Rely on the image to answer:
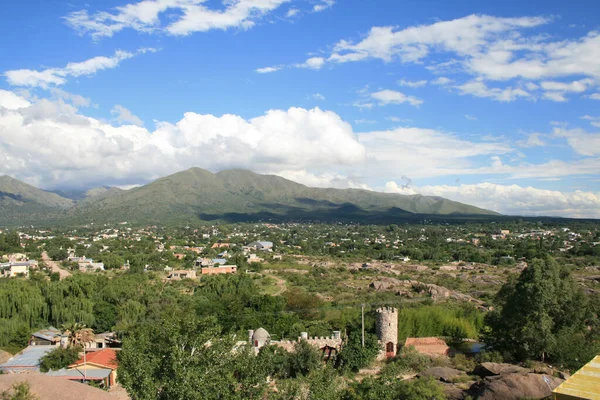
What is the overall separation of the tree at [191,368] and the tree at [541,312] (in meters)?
13.9

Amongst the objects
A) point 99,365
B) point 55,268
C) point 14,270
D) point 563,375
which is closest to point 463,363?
point 563,375

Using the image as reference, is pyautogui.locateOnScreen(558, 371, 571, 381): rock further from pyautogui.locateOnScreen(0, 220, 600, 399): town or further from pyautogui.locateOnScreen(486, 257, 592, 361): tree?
pyautogui.locateOnScreen(486, 257, 592, 361): tree

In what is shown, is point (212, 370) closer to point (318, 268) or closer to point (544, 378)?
point (544, 378)

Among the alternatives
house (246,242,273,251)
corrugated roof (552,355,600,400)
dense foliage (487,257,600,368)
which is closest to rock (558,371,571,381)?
dense foliage (487,257,600,368)

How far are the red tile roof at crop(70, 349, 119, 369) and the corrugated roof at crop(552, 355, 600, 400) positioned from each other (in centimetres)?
2104

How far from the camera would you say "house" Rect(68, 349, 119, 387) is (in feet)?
81.7

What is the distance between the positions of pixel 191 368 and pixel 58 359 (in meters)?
15.5

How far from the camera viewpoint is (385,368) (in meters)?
24.1

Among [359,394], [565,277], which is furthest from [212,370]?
[565,277]

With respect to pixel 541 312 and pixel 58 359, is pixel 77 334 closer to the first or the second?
pixel 58 359

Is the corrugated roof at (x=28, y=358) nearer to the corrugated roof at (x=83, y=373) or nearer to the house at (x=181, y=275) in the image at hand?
the corrugated roof at (x=83, y=373)

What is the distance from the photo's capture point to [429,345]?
27.2 meters

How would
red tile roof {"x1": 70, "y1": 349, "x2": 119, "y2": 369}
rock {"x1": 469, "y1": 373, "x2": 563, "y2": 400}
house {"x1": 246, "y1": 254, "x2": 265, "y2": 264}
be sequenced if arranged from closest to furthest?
1. rock {"x1": 469, "y1": 373, "x2": 563, "y2": 400}
2. red tile roof {"x1": 70, "y1": 349, "x2": 119, "y2": 369}
3. house {"x1": 246, "y1": 254, "x2": 265, "y2": 264}

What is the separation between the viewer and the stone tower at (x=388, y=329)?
26.8 metres
